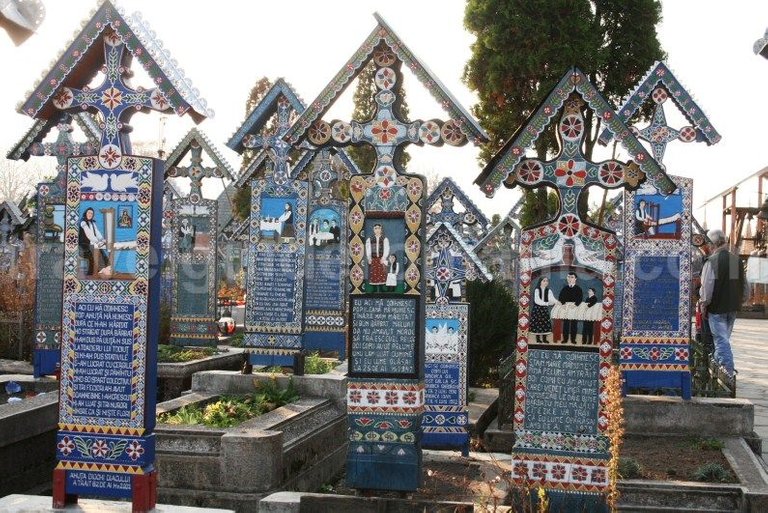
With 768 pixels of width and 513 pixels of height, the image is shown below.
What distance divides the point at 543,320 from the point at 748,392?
9.08 meters

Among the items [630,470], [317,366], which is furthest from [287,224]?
[630,470]

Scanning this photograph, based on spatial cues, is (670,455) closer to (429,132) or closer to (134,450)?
(429,132)

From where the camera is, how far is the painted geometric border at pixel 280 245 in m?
12.0

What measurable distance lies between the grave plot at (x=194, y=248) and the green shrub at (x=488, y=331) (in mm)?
4455

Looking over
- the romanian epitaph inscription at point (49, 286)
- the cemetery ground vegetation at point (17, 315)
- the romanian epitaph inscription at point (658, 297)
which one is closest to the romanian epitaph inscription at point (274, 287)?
the romanian epitaph inscription at point (49, 286)

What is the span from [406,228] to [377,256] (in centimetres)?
33

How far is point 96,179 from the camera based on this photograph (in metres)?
6.32

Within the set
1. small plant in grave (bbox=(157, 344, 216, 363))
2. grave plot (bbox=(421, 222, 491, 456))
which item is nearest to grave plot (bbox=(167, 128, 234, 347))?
small plant in grave (bbox=(157, 344, 216, 363))

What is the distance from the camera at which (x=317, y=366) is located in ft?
40.2

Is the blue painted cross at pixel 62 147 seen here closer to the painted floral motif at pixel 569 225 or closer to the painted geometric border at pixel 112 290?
the painted geometric border at pixel 112 290

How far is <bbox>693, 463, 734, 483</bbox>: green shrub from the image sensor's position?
7.74 m

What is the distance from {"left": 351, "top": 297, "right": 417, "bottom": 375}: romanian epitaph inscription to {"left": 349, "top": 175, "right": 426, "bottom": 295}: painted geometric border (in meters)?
0.16

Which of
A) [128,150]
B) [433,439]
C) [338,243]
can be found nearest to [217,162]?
[338,243]

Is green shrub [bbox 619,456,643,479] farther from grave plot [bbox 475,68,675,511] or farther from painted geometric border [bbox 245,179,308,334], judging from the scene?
painted geometric border [bbox 245,179,308,334]
